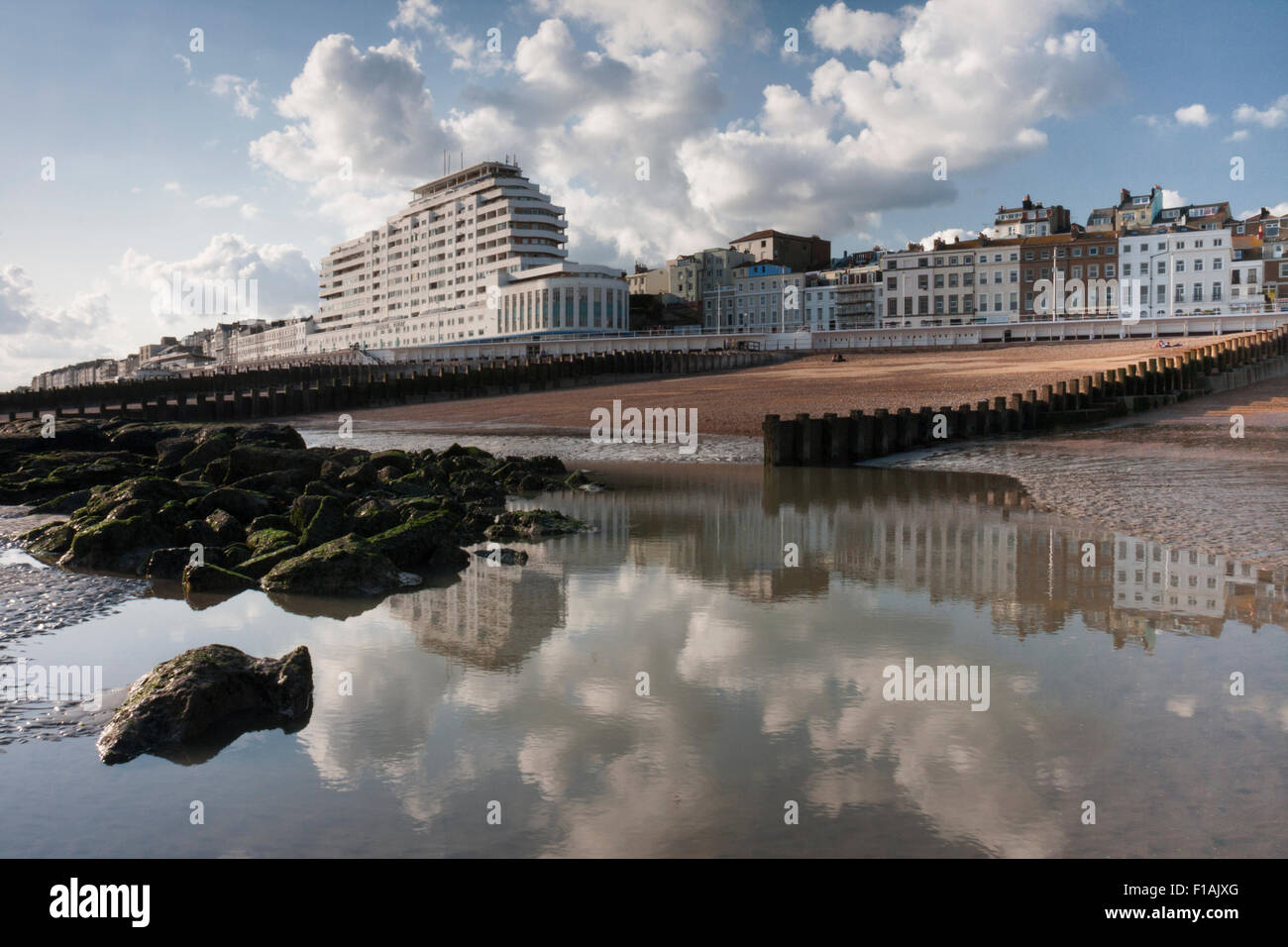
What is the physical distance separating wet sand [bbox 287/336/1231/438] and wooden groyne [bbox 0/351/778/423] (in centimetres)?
131

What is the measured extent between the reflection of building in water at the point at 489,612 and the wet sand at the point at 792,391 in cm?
1710

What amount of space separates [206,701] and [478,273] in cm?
11744

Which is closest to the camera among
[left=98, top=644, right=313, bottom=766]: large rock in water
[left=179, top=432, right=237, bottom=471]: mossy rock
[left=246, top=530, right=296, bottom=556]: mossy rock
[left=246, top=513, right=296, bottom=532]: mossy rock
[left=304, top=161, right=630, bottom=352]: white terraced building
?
[left=98, top=644, right=313, bottom=766]: large rock in water

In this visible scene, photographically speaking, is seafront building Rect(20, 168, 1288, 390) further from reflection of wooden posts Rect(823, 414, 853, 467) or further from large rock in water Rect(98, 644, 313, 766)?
large rock in water Rect(98, 644, 313, 766)

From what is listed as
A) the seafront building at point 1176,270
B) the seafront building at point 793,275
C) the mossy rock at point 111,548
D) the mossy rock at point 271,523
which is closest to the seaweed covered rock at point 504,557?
the mossy rock at point 271,523

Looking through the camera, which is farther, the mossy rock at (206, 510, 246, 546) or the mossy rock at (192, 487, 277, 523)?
the mossy rock at (192, 487, 277, 523)

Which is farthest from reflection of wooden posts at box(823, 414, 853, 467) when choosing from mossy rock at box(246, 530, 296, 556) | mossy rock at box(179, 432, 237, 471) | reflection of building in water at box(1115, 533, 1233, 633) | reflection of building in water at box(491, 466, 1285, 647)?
mossy rock at box(246, 530, 296, 556)

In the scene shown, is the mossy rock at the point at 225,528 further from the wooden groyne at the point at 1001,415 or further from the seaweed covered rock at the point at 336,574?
the wooden groyne at the point at 1001,415

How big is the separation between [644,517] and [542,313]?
95.5 metres

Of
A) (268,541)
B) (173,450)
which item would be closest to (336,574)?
(268,541)

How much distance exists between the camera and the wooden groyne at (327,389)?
4175 centimetres

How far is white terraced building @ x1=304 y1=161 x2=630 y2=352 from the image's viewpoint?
106 m

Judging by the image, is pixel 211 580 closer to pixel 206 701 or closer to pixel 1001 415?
pixel 206 701

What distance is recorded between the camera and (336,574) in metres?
8.06
